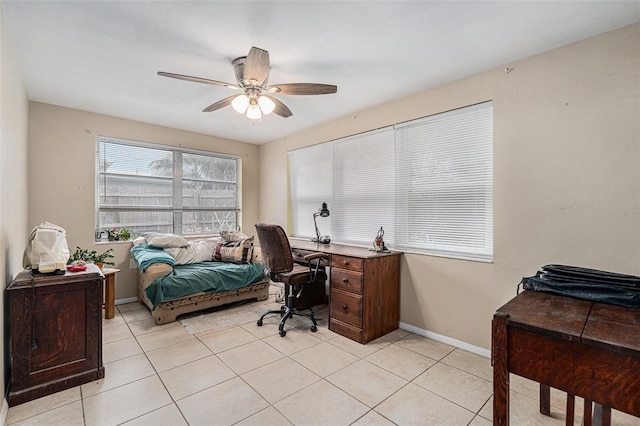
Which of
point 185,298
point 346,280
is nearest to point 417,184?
point 346,280

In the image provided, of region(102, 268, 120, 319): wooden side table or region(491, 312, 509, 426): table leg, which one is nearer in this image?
region(491, 312, 509, 426): table leg

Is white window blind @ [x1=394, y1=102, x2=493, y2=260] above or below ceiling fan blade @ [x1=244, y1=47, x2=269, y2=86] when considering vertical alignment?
below

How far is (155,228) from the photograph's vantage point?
4.32 metres

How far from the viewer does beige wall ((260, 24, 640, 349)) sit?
193cm

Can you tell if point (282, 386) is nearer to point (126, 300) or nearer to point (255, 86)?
point (255, 86)

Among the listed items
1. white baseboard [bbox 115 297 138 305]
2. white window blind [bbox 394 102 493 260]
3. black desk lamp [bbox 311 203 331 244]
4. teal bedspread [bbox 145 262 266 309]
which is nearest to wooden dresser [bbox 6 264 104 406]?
teal bedspread [bbox 145 262 266 309]

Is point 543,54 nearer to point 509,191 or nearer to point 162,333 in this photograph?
point 509,191

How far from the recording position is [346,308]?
2920mm

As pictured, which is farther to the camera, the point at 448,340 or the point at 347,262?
the point at 347,262

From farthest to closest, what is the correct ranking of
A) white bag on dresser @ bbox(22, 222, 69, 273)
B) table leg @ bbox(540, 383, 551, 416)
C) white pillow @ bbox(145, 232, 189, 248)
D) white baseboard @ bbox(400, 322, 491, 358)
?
white pillow @ bbox(145, 232, 189, 248)
white baseboard @ bbox(400, 322, 491, 358)
white bag on dresser @ bbox(22, 222, 69, 273)
table leg @ bbox(540, 383, 551, 416)

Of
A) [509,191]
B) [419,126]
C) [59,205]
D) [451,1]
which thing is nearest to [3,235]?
[59,205]

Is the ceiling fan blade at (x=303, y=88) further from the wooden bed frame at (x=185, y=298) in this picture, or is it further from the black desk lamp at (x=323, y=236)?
the wooden bed frame at (x=185, y=298)

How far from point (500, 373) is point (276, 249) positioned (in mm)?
2095

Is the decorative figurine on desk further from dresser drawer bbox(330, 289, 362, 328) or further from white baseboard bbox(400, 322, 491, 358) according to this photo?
white baseboard bbox(400, 322, 491, 358)
